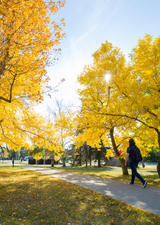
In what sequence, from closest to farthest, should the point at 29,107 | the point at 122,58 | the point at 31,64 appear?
1. the point at 31,64
2. the point at 122,58
3. the point at 29,107

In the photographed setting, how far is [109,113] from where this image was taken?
7934 millimetres

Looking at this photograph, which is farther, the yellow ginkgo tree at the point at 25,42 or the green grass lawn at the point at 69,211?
the yellow ginkgo tree at the point at 25,42

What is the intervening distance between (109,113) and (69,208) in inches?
196

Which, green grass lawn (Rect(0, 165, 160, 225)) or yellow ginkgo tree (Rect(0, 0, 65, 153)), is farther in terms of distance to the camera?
yellow ginkgo tree (Rect(0, 0, 65, 153))

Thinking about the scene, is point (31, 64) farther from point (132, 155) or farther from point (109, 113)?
point (132, 155)

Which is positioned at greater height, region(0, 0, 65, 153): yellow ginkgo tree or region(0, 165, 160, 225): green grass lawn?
region(0, 0, 65, 153): yellow ginkgo tree

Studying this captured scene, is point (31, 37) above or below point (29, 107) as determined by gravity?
above

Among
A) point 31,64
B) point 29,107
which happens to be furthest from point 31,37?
point 29,107

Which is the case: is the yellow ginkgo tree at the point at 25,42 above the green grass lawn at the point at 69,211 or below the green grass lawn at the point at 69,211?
above

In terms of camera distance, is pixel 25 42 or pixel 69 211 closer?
pixel 69 211

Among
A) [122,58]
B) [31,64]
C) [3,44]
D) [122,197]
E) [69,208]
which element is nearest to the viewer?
[69,208]

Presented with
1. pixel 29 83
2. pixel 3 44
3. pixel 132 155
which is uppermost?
pixel 3 44

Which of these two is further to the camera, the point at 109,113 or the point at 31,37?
the point at 109,113

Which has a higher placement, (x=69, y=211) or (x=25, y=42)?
(x=25, y=42)
